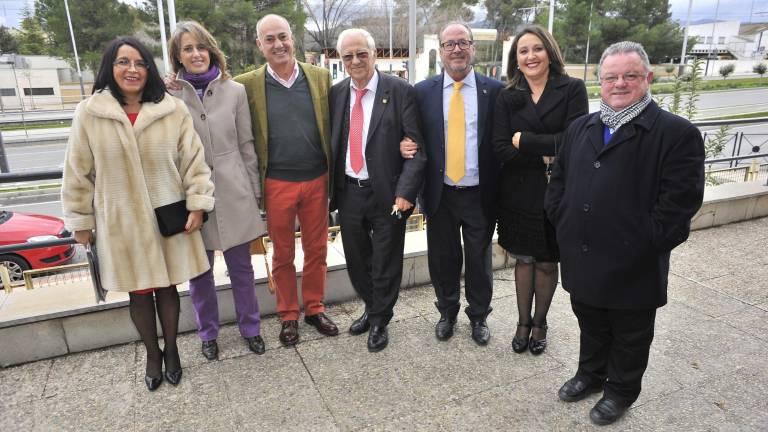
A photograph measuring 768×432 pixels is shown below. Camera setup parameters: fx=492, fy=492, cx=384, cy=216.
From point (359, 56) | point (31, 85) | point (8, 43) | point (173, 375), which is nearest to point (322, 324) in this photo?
point (173, 375)

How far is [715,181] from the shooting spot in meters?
8.12

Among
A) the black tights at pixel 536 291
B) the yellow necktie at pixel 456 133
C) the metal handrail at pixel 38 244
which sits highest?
the yellow necktie at pixel 456 133

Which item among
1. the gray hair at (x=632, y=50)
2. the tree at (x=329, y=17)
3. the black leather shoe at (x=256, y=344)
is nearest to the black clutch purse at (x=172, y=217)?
the black leather shoe at (x=256, y=344)

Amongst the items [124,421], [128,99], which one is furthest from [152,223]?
[124,421]

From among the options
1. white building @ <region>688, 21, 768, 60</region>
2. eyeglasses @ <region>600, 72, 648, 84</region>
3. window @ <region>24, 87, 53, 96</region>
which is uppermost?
white building @ <region>688, 21, 768, 60</region>

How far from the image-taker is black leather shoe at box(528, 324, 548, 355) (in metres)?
3.14

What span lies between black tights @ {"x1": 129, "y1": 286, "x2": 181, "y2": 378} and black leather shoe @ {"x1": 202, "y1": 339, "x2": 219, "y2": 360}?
195 millimetres

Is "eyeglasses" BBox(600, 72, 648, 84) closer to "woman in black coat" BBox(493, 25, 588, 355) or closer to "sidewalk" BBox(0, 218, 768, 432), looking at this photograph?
"woman in black coat" BBox(493, 25, 588, 355)

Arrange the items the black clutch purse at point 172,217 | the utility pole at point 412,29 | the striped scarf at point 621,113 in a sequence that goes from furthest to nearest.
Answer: the utility pole at point 412,29 < the black clutch purse at point 172,217 < the striped scarf at point 621,113

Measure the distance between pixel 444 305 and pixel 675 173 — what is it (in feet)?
5.70

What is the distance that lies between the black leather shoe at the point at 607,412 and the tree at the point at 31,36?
137 ft

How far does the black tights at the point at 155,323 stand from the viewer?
2834mm

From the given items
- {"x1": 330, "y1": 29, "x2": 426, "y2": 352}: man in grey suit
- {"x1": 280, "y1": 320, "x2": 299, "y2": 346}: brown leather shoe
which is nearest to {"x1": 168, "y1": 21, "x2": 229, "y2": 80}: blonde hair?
{"x1": 330, "y1": 29, "x2": 426, "y2": 352}: man in grey suit

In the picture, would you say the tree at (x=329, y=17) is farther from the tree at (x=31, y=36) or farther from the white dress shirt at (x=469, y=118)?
the white dress shirt at (x=469, y=118)
